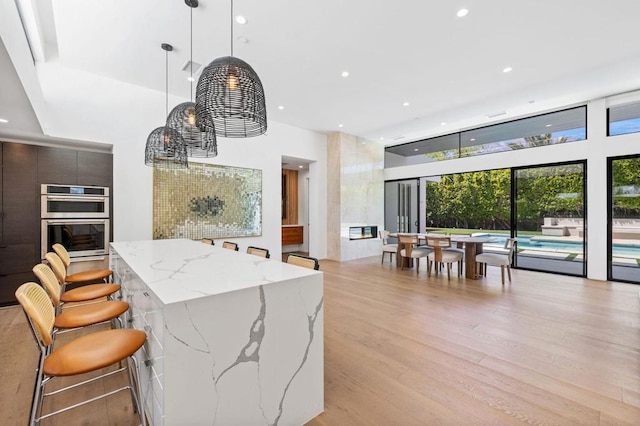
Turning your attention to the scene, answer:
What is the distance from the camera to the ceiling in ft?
9.53

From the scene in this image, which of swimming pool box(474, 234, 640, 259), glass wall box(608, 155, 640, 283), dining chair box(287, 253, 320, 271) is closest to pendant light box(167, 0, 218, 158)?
dining chair box(287, 253, 320, 271)

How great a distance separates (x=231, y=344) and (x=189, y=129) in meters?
2.52

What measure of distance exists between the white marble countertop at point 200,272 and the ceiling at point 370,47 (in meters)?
1.84

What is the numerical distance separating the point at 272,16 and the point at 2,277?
4.78m

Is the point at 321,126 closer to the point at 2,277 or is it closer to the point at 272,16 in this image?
the point at 272,16

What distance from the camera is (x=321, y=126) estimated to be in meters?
6.93

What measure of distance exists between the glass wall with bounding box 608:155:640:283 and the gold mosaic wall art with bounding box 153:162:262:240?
6.82 meters

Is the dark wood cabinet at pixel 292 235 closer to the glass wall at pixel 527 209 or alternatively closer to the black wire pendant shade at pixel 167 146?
the glass wall at pixel 527 209

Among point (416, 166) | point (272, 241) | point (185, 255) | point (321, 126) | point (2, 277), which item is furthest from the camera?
point (416, 166)

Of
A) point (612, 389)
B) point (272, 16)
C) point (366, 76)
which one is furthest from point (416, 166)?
point (612, 389)

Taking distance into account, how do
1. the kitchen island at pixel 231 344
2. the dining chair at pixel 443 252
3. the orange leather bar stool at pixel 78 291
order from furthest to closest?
the dining chair at pixel 443 252 < the orange leather bar stool at pixel 78 291 < the kitchen island at pixel 231 344

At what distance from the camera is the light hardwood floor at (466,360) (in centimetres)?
181

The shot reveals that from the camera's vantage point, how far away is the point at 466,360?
242 centimetres

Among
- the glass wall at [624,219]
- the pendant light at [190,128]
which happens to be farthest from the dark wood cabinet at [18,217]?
the glass wall at [624,219]
